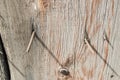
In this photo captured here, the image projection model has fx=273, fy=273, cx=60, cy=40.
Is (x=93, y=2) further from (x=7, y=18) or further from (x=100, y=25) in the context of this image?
(x=7, y=18)

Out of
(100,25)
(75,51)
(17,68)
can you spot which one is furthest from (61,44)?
(17,68)

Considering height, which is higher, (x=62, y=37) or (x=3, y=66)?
(x=62, y=37)

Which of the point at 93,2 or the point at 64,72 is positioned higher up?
the point at 93,2

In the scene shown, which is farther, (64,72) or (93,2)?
(64,72)

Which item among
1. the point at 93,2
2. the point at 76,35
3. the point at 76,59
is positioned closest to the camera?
the point at 93,2

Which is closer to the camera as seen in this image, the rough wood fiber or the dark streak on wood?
the rough wood fiber

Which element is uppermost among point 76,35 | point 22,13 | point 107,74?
point 22,13

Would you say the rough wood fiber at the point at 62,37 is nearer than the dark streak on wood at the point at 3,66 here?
Yes

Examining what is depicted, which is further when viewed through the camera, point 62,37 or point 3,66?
point 3,66
